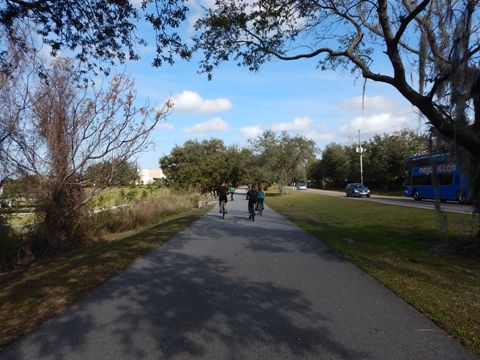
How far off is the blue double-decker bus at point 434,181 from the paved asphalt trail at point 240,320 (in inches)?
151

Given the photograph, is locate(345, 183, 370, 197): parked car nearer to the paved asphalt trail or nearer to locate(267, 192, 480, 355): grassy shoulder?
locate(267, 192, 480, 355): grassy shoulder

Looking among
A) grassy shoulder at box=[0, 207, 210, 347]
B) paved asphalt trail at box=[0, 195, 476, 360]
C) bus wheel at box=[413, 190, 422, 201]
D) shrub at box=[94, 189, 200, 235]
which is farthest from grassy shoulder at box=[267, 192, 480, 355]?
bus wheel at box=[413, 190, 422, 201]

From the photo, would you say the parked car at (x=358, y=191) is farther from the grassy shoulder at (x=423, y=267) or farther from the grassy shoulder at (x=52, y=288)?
the grassy shoulder at (x=52, y=288)

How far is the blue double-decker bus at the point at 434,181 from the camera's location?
9422 mm

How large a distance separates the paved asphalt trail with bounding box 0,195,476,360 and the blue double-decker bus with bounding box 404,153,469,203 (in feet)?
12.6

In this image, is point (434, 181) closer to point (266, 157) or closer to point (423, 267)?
point (423, 267)

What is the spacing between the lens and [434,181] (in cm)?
950

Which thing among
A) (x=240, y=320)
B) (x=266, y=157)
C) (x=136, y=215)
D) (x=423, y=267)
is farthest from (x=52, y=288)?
(x=266, y=157)

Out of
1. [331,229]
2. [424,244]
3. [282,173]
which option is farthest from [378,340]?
[282,173]

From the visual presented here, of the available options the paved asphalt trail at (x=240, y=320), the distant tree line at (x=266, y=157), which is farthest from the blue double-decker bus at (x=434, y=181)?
the distant tree line at (x=266, y=157)

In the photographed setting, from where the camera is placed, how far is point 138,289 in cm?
605

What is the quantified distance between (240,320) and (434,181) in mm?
7024

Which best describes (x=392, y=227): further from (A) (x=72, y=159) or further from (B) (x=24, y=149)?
(B) (x=24, y=149)

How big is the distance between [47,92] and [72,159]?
214 centimetres
